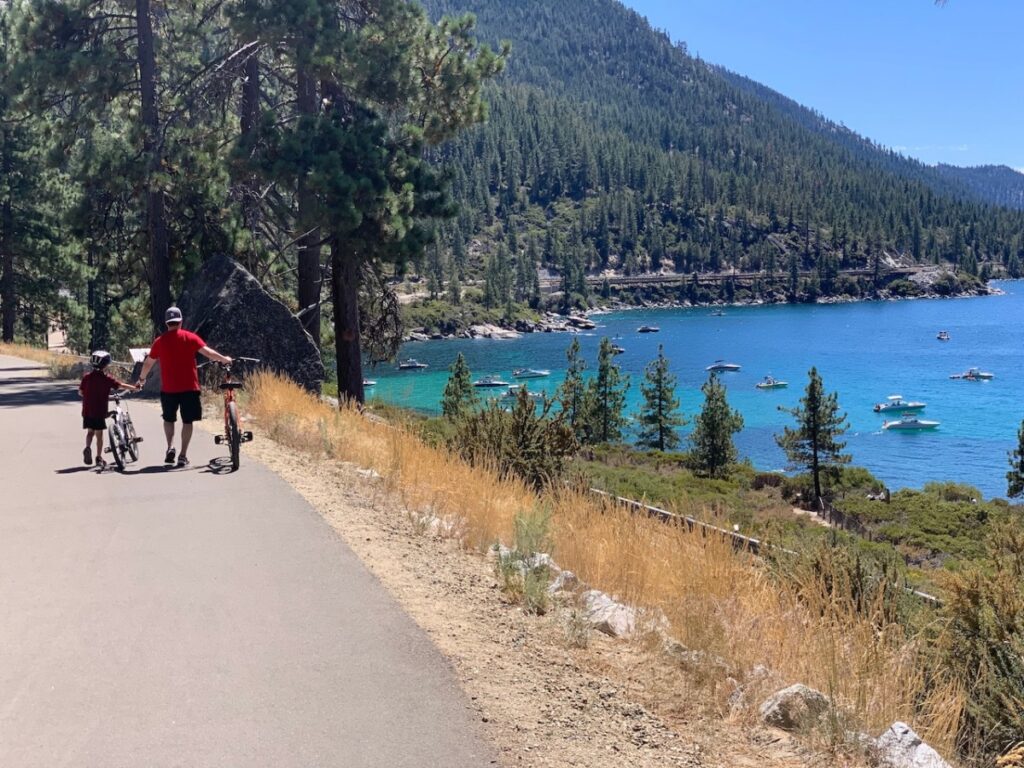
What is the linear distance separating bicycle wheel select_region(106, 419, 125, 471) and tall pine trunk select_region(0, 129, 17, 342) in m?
30.4

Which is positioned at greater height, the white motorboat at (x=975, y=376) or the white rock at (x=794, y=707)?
the white rock at (x=794, y=707)

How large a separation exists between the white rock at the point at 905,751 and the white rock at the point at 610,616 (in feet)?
5.89

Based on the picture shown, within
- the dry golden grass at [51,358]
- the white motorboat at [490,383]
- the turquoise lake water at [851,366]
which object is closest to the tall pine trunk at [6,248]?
the dry golden grass at [51,358]

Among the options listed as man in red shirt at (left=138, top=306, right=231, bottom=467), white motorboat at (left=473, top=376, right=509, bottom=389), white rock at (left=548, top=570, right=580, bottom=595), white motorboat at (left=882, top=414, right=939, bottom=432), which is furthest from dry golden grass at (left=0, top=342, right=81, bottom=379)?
white motorboat at (left=882, top=414, right=939, bottom=432)

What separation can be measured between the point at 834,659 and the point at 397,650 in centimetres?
235

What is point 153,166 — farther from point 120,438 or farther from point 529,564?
point 529,564

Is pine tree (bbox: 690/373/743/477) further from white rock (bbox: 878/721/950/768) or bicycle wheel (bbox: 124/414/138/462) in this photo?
white rock (bbox: 878/721/950/768)

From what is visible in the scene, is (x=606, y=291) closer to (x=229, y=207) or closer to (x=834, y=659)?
(x=229, y=207)

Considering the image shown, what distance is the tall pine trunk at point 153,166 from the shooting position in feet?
69.1

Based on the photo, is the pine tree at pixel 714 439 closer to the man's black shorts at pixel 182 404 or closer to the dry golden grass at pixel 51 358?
the dry golden grass at pixel 51 358

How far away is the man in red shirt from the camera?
1071cm

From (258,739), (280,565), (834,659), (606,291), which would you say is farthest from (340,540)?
(606,291)

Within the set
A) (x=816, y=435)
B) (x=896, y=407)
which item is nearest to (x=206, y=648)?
(x=816, y=435)

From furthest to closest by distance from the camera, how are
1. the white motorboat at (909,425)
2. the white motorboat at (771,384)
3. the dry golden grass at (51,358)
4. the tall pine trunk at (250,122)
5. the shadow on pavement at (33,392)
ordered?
the white motorboat at (771,384) → the white motorboat at (909,425) → the dry golden grass at (51,358) → the tall pine trunk at (250,122) → the shadow on pavement at (33,392)
